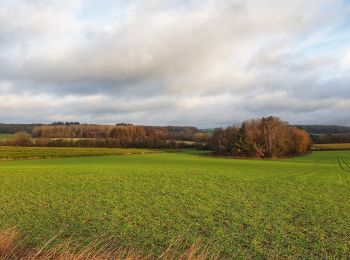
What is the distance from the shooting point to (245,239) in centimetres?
1421

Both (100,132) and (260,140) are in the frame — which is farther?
(100,132)

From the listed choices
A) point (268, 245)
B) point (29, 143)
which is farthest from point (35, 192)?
point (29, 143)

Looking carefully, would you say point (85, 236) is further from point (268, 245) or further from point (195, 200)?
point (195, 200)

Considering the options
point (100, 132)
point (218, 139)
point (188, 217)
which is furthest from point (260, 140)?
point (188, 217)

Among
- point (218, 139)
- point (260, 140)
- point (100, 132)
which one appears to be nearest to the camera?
point (260, 140)

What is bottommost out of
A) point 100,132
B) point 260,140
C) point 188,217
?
point 188,217

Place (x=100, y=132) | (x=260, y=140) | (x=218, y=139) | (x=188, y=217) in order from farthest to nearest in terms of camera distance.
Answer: (x=100, y=132) → (x=218, y=139) → (x=260, y=140) → (x=188, y=217)

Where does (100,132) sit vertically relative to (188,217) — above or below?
above

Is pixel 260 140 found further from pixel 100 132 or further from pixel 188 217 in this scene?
pixel 188 217

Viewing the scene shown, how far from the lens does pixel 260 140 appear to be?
106 metres

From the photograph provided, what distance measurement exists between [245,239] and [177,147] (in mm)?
124446

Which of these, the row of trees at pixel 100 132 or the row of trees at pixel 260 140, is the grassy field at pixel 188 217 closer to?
the row of trees at pixel 260 140

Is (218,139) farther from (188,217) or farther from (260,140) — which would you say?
(188,217)

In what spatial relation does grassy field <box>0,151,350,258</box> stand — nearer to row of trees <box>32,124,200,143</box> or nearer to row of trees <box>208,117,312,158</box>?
row of trees <box>208,117,312,158</box>
